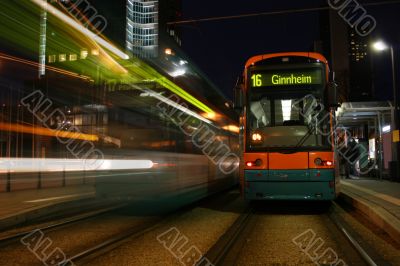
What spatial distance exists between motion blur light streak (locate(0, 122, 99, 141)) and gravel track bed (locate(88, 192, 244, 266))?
3.01 metres

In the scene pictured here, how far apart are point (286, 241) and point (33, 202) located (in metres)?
7.78

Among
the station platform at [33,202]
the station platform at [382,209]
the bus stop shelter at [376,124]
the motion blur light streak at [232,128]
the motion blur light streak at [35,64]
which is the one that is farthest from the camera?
the bus stop shelter at [376,124]

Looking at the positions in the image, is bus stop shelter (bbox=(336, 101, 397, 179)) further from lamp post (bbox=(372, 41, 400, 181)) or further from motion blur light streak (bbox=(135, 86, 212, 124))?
motion blur light streak (bbox=(135, 86, 212, 124))

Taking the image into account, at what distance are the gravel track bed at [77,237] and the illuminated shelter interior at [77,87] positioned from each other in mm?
1696

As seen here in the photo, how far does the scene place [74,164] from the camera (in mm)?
13141

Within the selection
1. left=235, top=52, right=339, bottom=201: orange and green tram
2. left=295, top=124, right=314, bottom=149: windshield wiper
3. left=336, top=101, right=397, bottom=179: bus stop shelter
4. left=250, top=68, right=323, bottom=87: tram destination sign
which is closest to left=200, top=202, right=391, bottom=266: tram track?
left=235, top=52, right=339, bottom=201: orange and green tram

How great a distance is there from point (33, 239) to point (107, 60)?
4.29 m

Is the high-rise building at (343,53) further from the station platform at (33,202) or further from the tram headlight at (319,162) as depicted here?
the station platform at (33,202)

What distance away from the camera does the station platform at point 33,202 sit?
9.96 metres

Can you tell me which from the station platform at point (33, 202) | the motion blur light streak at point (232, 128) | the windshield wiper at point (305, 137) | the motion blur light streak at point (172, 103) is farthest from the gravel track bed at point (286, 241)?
the motion blur light streak at point (232, 128)

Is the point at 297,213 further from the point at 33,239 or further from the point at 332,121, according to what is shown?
the point at 33,239

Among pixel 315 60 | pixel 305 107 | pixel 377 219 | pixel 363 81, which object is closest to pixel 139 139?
pixel 305 107

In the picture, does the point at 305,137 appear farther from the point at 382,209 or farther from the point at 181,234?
the point at 181,234

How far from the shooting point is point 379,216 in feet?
30.3
